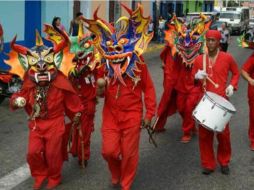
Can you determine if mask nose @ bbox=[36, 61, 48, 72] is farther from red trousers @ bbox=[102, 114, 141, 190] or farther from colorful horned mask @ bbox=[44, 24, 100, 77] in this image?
red trousers @ bbox=[102, 114, 141, 190]

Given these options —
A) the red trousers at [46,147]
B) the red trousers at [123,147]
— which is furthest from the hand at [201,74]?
the red trousers at [46,147]

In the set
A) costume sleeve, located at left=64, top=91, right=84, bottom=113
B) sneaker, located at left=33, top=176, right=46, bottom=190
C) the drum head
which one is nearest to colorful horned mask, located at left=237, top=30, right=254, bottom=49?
the drum head

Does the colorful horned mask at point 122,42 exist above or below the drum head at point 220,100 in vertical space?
above

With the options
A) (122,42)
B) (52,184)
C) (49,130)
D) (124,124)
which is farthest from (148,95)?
(52,184)

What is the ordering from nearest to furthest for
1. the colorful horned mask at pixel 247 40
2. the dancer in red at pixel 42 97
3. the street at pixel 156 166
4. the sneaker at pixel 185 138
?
the dancer in red at pixel 42 97 < the street at pixel 156 166 < the colorful horned mask at pixel 247 40 < the sneaker at pixel 185 138

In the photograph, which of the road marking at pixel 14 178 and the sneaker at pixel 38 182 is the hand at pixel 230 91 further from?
the road marking at pixel 14 178

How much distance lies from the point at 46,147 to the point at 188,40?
3480 mm

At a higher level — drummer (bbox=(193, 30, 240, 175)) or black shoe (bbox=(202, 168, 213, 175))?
drummer (bbox=(193, 30, 240, 175))

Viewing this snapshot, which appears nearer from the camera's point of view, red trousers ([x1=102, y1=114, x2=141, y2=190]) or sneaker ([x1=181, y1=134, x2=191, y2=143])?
red trousers ([x1=102, y1=114, x2=141, y2=190])

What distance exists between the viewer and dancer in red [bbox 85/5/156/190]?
205 inches

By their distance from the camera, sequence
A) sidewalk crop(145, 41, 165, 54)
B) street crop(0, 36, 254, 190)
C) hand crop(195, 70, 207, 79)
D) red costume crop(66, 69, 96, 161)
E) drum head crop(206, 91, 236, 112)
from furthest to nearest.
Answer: sidewalk crop(145, 41, 165, 54) < red costume crop(66, 69, 96, 161) < hand crop(195, 70, 207, 79) < street crop(0, 36, 254, 190) < drum head crop(206, 91, 236, 112)

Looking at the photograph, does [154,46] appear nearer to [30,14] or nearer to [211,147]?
[30,14]

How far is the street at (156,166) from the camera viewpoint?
5703 mm

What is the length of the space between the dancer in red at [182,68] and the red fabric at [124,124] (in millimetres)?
2372
